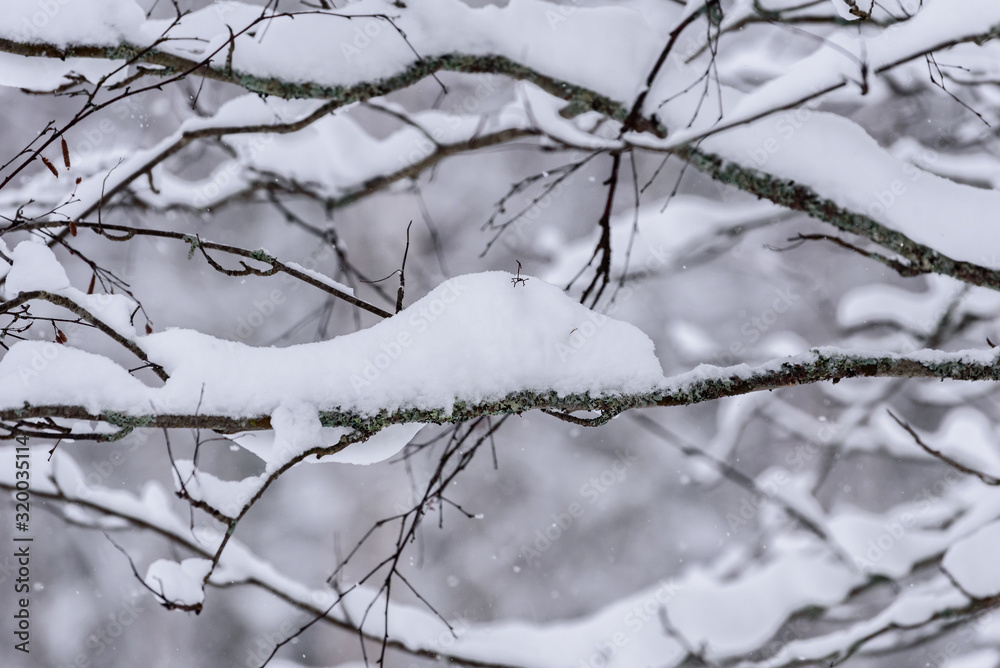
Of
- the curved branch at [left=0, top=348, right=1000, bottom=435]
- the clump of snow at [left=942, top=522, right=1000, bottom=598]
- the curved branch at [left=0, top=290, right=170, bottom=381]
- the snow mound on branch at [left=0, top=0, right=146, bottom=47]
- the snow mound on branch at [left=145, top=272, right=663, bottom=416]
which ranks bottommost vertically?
the clump of snow at [left=942, top=522, right=1000, bottom=598]

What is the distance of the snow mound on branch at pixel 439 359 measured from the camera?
1.23 meters

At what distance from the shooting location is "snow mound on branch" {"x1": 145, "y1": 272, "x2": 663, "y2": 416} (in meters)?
1.23

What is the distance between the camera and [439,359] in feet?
4.17

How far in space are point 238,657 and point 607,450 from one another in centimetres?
527

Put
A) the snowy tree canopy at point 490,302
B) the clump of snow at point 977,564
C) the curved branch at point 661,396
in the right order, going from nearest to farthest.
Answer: the curved branch at point 661,396
the snowy tree canopy at point 490,302
the clump of snow at point 977,564

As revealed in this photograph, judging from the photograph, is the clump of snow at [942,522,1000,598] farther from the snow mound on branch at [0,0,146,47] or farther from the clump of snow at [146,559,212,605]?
the snow mound on branch at [0,0,146,47]

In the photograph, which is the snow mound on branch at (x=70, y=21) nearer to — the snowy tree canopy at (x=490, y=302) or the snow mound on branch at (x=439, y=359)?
the snowy tree canopy at (x=490, y=302)

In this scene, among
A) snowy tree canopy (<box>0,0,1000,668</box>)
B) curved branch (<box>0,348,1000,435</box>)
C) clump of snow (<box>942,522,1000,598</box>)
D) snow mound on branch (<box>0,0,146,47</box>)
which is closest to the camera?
curved branch (<box>0,348,1000,435</box>)

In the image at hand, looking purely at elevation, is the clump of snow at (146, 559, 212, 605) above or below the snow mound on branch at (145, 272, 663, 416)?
below

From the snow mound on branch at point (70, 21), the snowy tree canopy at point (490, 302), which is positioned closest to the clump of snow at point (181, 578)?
the snowy tree canopy at point (490, 302)

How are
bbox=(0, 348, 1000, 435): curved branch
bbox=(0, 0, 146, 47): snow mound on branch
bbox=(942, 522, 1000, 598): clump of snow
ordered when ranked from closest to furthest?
bbox=(0, 348, 1000, 435): curved branch, bbox=(0, 0, 146, 47): snow mound on branch, bbox=(942, 522, 1000, 598): clump of snow

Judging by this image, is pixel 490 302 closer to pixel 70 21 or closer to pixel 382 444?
pixel 382 444

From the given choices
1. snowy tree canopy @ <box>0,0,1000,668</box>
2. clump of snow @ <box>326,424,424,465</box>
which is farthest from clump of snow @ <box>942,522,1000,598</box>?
clump of snow @ <box>326,424,424,465</box>

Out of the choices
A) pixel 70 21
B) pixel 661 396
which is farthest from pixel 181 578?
pixel 70 21
